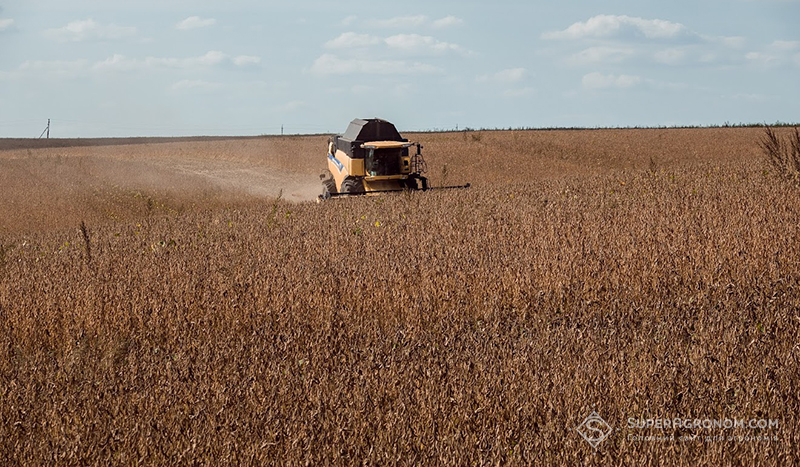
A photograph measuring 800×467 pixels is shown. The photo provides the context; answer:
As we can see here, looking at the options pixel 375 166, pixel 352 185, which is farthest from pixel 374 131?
pixel 352 185

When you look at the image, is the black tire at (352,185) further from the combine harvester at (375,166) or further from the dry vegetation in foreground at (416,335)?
the dry vegetation in foreground at (416,335)

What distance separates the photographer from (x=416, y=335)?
549 centimetres

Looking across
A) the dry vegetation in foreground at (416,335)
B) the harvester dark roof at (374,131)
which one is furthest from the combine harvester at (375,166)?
the dry vegetation in foreground at (416,335)

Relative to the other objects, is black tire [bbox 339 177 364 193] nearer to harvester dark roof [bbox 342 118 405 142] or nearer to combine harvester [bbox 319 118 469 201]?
combine harvester [bbox 319 118 469 201]

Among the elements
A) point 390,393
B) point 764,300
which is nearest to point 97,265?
point 390,393

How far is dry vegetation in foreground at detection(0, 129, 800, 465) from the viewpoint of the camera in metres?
3.51

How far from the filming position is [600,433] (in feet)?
11.4

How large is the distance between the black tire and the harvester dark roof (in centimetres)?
101

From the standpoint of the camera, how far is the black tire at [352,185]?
55.8 feet

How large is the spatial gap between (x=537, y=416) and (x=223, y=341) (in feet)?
8.31

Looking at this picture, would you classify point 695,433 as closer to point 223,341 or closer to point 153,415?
point 153,415

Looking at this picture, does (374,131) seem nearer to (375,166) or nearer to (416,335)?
(375,166)

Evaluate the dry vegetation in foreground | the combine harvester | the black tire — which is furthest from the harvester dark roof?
the dry vegetation in foreground

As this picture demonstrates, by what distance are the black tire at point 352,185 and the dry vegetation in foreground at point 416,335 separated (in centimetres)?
565
